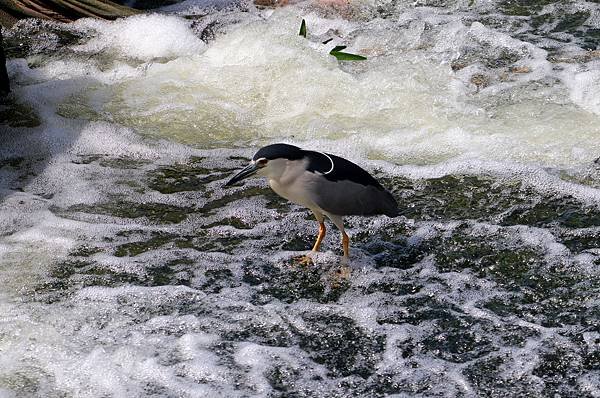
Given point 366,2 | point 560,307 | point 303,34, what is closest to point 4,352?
point 560,307

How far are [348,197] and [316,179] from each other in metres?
0.18

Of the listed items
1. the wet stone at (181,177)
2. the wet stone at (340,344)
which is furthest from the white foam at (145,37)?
the wet stone at (340,344)

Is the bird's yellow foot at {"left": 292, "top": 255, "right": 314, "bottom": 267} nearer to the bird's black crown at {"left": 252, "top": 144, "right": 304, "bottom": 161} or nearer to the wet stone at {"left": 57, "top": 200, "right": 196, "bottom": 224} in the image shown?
the bird's black crown at {"left": 252, "top": 144, "right": 304, "bottom": 161}

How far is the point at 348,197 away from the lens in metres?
4.11

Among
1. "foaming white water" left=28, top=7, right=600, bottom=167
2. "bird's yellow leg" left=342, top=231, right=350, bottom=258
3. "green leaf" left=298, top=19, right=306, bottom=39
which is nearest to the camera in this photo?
"bird's yellow leg" left=342, top=231, right=350, bottom=258

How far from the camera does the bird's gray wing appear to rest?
4.04m

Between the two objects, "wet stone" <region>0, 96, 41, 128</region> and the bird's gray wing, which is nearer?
the bird's gray wing

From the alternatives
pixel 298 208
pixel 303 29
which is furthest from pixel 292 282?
pixel 303 29

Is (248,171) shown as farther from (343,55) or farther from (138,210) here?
(343,55)

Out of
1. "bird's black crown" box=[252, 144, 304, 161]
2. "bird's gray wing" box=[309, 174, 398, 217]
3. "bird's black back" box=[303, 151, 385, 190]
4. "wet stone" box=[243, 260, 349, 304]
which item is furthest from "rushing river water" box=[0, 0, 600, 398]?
"bird's black crown" box=[252, 144, 304, 161]

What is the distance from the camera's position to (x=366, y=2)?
790cm

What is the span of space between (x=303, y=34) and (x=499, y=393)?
158 inches

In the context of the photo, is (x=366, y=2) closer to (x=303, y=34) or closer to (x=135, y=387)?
(x=303, y=34)

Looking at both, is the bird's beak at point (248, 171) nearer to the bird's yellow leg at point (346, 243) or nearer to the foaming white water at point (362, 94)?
the bird's yellow leg at point (346, 243)
